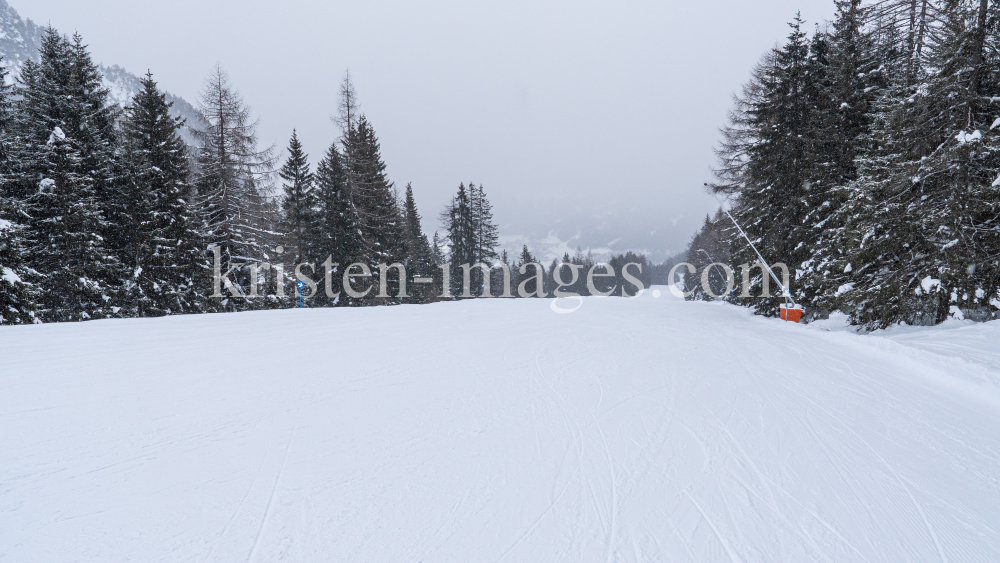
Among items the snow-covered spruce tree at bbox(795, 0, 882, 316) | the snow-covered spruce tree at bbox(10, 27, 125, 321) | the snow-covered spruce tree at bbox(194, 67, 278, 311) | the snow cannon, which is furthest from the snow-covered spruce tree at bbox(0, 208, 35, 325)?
the snow-covered spruce tree at bbox(795, 0, 882, 316)

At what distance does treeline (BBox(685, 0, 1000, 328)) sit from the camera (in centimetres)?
791

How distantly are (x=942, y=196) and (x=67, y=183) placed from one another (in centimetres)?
2614

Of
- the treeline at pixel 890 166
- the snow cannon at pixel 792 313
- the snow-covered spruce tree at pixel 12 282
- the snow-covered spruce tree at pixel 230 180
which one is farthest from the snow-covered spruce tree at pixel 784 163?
the snow-covered spruce tree at pixel 12 282

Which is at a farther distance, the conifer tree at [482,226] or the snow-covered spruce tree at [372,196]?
the conifer tree at [482,226]

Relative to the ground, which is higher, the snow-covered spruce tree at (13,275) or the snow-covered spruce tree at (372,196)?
the snow-covered spruce tree at (372,196)

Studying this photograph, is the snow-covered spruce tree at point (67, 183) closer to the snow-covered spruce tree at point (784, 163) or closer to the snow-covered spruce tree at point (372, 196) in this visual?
the snow-covered spruce tree at point (372, 196)

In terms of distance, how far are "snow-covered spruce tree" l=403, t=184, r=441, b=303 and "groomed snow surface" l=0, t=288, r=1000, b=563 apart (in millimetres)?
27064

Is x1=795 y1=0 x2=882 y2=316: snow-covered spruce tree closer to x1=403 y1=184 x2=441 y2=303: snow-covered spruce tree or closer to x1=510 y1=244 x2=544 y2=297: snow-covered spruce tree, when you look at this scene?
x1=403 y1=184 x2=441 y2=303: snow-covered spruce tree

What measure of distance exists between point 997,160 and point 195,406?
13973 mm

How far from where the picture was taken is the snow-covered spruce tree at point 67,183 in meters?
14.7

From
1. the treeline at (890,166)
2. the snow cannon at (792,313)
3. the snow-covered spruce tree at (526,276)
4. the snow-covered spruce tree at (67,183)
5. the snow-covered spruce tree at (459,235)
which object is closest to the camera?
the treeline at (890,166)

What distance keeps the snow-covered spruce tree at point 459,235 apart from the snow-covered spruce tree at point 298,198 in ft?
55.3

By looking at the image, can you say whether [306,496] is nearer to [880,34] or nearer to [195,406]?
[195,406]

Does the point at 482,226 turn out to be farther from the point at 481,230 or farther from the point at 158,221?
the point at 158,221
